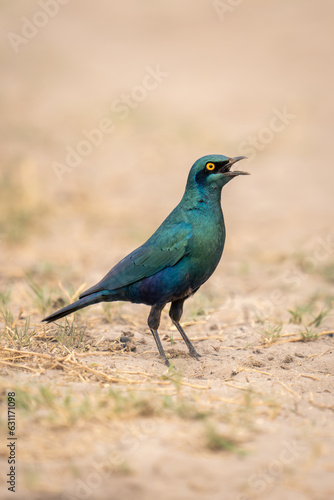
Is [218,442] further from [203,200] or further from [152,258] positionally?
[203,200]

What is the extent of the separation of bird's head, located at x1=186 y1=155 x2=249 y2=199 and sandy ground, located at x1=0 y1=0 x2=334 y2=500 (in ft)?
3.89

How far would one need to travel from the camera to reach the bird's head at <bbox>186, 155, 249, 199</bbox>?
13.9 ft

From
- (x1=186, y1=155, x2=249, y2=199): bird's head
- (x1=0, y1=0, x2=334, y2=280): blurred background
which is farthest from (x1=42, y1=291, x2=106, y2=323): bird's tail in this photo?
(x1=0, y1=0, x2=334, y2=280): blurred background

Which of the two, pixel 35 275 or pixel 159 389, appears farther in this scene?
pixel 35 275

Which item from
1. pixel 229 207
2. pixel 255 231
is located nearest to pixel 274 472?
pixel 255 231

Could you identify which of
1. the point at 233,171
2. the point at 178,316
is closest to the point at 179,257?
the point at 178,316

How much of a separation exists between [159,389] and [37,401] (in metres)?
0.69

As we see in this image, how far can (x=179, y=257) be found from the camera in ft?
13.3

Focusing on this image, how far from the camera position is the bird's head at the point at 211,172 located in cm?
423

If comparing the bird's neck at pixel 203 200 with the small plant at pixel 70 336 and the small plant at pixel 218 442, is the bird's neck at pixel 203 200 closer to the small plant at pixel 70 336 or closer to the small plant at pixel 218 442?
the small plant at pixel 70 336

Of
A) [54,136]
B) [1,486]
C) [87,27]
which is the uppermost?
[87,27]

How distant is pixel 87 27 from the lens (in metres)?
17.5

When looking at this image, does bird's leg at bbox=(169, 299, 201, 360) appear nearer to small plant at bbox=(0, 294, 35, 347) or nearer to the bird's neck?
the bird's neck

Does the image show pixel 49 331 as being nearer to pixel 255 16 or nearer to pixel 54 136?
pixel 54 136
